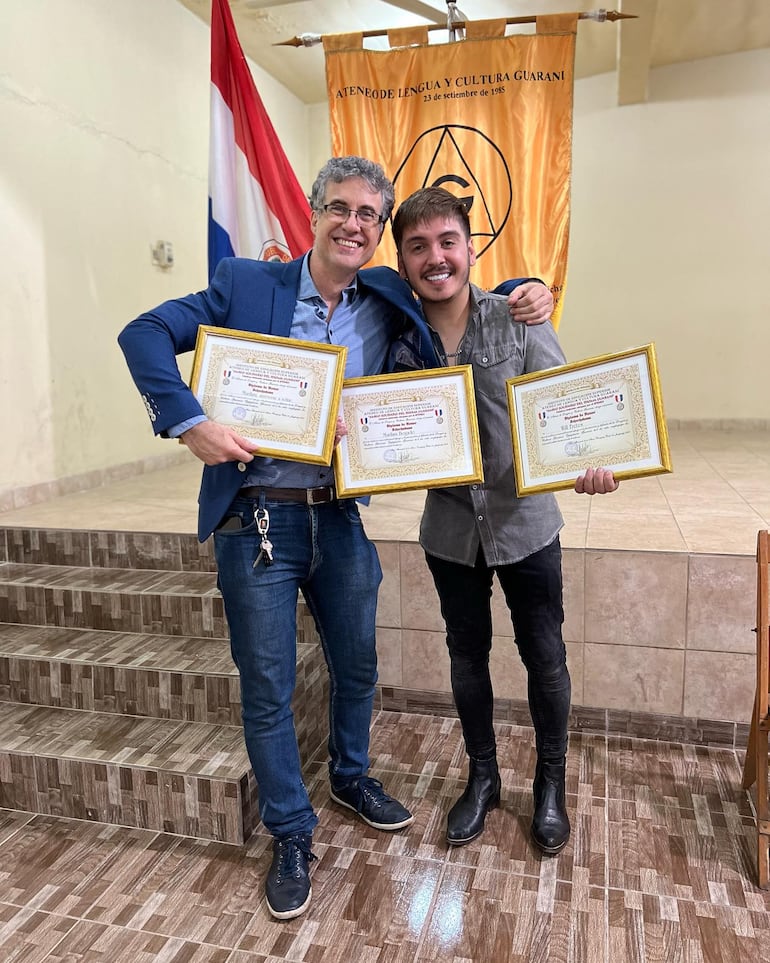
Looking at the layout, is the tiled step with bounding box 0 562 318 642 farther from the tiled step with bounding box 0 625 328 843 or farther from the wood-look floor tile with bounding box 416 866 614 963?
the wood-look floor tile with bounding box 416 866 614 963

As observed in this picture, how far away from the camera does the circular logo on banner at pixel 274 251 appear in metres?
3.05

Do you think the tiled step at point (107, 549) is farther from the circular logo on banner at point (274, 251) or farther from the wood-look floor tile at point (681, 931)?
the wood-look floor tile at point (681, 931)

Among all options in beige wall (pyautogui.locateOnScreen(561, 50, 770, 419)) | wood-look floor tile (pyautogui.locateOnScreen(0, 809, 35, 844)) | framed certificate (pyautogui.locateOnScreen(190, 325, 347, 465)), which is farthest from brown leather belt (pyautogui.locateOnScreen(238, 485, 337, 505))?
beige wall (pyautogui.locateOnScreen(561, 50, 770, 419))

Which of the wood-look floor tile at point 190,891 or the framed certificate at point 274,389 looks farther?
the wood-look floor tile at point 190,891

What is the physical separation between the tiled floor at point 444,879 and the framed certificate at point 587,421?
0.88 meters

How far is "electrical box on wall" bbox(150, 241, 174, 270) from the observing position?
4.24 meters

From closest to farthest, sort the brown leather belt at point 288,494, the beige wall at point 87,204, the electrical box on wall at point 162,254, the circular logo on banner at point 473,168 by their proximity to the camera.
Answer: the brown leather belt at point 288,494 < the circular logo on banner at point 473,168 < the beige wall at point 87,204 < the electrical box on wall at point 162,254

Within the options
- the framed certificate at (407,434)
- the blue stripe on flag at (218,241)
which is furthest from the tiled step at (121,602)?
the blue stripe on flag at (218,241)

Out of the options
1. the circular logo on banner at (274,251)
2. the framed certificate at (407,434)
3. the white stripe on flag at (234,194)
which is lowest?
the framed certificate at (407,434)

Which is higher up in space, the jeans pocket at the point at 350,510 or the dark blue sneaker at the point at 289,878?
the jeans pocket at the point at 350,510

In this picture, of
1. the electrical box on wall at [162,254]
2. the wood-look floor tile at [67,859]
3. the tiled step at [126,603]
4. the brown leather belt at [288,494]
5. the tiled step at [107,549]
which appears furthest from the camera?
the electrical box on wall at [162,254]

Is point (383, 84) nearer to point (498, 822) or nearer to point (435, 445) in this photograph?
point (435, 445)

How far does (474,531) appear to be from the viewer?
61.6 inches

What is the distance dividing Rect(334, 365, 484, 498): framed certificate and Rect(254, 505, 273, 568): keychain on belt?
6.3 inches
